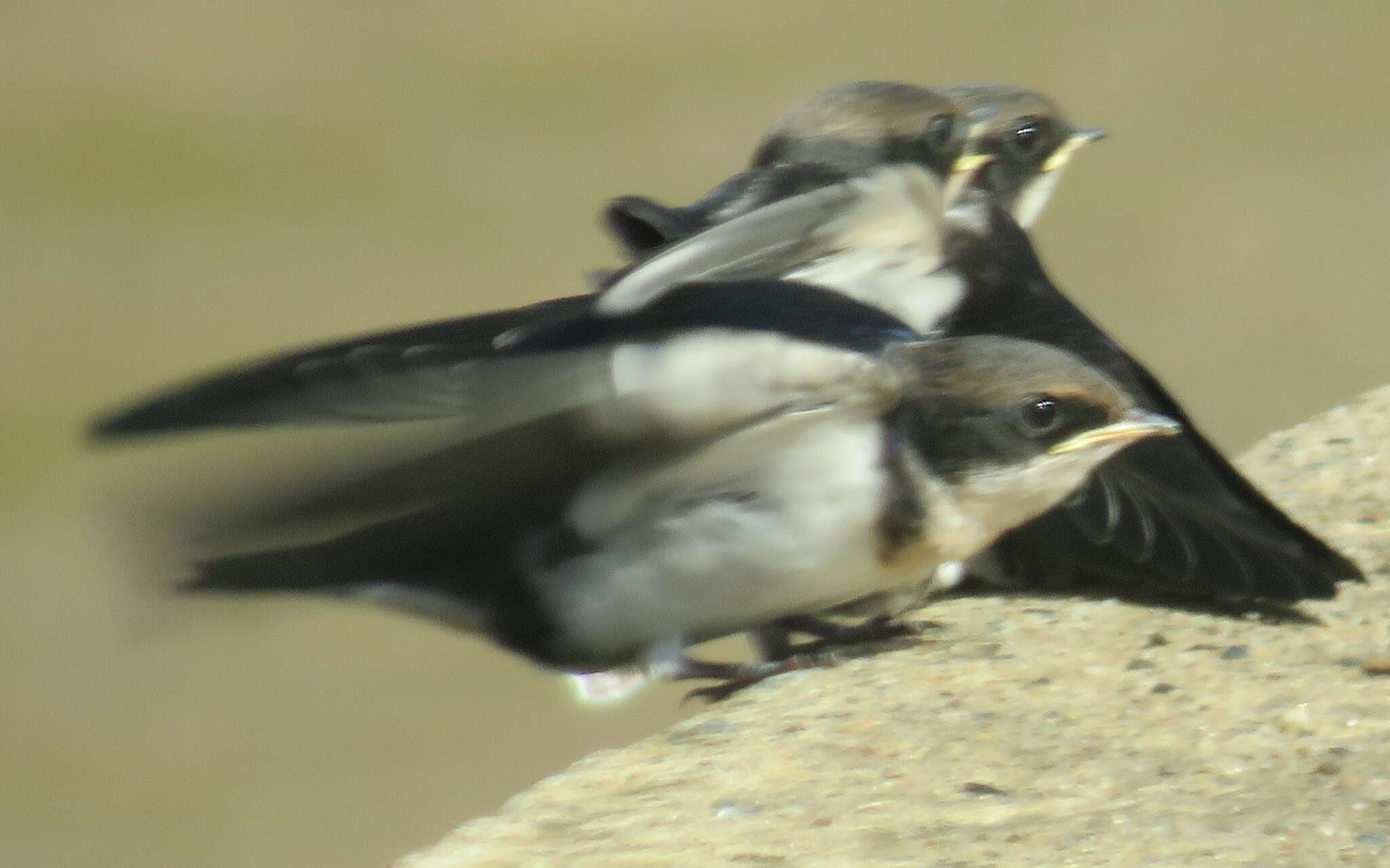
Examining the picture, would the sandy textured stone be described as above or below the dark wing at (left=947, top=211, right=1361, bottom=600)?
below

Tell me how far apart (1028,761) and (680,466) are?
0.58 m

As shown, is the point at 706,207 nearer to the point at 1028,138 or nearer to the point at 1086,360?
the point at 1086,360

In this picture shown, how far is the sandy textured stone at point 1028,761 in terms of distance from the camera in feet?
8.61

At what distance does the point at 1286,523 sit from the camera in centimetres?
361

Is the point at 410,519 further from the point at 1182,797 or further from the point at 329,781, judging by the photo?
the point at 329,781

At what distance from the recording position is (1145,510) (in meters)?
3.65

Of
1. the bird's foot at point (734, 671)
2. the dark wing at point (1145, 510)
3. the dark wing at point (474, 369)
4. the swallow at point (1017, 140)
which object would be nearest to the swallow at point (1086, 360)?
the dark wing at point (1145, 510)

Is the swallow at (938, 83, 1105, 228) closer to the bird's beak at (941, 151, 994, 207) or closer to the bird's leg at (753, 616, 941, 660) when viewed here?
the bird's beak at (941, 151, 994, 207)

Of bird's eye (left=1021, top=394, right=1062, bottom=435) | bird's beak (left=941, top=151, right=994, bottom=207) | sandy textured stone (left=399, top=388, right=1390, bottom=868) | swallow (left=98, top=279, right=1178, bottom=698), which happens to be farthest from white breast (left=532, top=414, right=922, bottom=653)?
bird's beak (left=941, top=151, right=994, bottom=207)

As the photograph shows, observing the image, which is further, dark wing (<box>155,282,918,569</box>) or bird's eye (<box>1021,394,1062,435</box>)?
bird's eye (<box>1021,394,1062,435</box>)

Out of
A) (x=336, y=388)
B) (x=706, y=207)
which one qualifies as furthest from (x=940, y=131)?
(x=336, y=388)

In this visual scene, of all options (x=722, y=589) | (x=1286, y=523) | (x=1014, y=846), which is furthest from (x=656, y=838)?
(x=1286, y=523)

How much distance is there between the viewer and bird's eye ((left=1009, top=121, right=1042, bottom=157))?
4.55m

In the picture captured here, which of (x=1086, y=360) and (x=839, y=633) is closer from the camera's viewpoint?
(x=839, y=633)
